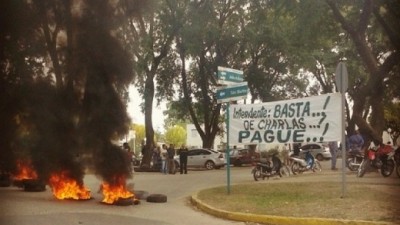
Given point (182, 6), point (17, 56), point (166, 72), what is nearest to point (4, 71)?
point (17, 56)

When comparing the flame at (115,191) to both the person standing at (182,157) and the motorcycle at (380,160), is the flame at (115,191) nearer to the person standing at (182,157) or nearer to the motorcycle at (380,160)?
the motorcycle at (380,160)

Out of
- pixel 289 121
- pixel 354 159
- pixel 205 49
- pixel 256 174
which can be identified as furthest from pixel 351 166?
A: pixel 205 49

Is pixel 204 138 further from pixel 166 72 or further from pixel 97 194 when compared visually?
pixel 97 194

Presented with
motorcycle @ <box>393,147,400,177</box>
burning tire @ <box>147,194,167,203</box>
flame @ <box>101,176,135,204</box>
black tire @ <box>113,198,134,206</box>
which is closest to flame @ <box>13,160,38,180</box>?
flame @ <box>101,176,135,204</box>

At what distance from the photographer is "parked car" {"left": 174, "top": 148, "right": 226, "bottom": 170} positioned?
3140 cm

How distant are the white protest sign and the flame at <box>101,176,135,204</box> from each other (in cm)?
337

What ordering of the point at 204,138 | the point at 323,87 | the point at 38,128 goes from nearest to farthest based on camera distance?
the point at 38,128 < the point at 204,138 < the point at 323,87

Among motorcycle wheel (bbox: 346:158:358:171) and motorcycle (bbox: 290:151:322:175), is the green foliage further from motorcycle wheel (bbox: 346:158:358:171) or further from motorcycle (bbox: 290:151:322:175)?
motorcycle wheel (bbox: 346:158:358:171)

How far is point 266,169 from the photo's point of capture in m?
18.2

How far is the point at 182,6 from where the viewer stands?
29469 millimetres

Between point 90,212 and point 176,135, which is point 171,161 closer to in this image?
point 90,212

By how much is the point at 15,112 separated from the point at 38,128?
783mm

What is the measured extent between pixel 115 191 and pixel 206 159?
19.6m

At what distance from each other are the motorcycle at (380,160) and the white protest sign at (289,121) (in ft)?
16.7
